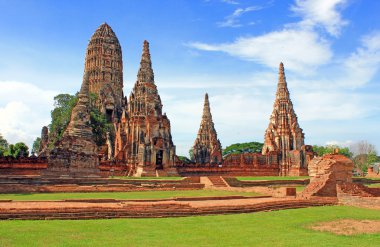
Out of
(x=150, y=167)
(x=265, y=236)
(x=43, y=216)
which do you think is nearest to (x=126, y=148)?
(x=150, y=167)

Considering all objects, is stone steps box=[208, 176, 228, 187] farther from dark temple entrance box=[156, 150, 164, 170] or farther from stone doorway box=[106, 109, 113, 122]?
stone doorway box=[106, 109, 113, 122]

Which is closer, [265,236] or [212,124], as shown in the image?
[265,236]

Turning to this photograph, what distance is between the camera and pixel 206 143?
63094 millimetres

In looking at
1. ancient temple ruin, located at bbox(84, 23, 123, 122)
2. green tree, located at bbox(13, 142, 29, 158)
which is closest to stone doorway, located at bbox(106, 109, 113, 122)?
ancient temple ruin, located at bbox(84, 23, 123, 122)

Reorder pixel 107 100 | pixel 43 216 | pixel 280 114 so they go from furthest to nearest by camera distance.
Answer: pixel 107 100
pixel 280 114
pixel 43 216

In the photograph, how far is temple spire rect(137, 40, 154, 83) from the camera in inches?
1845

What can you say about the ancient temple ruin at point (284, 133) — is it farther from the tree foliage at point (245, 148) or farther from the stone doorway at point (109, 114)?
the tree foliage at point (245, 148)

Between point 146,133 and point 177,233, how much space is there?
103 feet

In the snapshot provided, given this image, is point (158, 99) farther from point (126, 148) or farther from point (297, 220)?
point (297, 220)

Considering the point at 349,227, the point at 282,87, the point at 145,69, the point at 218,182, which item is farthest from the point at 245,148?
the point at 349,227

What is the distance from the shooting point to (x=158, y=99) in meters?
46.2

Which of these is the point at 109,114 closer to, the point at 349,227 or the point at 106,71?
the point at 106,71

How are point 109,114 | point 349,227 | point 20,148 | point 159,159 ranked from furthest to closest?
point 109,114, point 20,148, point 159,159, point 349,227

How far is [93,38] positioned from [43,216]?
62.2m
